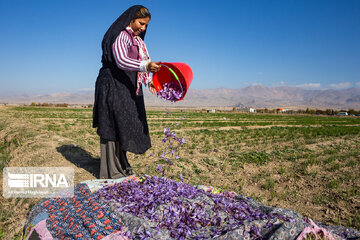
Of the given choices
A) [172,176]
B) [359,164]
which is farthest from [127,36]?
[359,164]

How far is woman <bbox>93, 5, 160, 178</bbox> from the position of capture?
11.2ft

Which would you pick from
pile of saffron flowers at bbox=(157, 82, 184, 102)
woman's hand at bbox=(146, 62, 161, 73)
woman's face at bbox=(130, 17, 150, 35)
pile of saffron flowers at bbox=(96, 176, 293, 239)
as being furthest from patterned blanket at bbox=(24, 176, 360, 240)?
woman's face at bbox=(130, 17, 150, 35)

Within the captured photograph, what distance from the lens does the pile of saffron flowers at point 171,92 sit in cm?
346

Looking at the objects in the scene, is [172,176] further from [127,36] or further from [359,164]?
[359,164]

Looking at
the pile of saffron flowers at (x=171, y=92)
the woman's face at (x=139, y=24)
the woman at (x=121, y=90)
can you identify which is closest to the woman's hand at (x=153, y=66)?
the woman at (x=121, y=90)

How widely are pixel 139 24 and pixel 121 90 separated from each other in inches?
41.1

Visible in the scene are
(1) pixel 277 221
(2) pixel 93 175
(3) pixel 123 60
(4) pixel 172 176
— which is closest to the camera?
(1) pixel 277 221

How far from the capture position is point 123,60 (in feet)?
10.7

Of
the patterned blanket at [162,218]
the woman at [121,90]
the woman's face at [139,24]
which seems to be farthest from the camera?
the woman's face at [139,24]

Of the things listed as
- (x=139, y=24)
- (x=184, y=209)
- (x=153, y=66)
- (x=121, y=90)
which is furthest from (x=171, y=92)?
(x=184, y=209)

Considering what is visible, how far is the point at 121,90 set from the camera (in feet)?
12.0

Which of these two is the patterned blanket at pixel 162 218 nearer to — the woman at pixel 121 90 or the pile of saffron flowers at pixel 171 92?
the woman at pixel 121 90

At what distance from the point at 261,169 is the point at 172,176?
2553 millimetres

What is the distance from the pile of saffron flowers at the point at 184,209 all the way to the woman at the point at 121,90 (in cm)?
79
